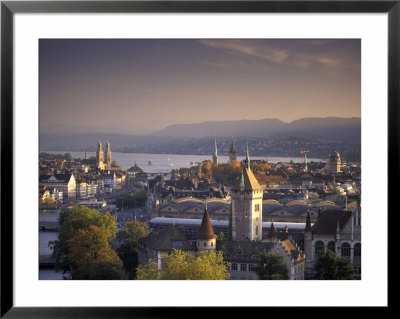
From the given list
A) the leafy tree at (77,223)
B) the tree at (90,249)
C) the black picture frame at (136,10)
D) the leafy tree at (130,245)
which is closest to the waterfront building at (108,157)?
the leafy tree at (77,223)

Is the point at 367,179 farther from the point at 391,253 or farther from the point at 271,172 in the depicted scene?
the point at 271,172

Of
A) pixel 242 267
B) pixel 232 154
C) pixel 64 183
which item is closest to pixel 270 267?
pixel 242 267

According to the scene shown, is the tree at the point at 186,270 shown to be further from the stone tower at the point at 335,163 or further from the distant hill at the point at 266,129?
the stone tower at the point at 335,163

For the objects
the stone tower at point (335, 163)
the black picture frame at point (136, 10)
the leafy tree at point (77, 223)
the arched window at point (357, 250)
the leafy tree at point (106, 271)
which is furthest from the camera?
the stone tower at point (335, 163)

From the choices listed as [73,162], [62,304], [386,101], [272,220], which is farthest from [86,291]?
[272,220]

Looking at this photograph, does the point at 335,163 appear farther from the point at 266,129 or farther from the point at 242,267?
the point at 242,267
